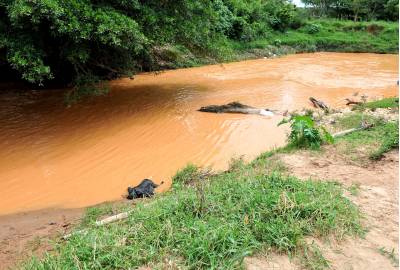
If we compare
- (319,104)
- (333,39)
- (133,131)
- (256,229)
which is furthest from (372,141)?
(333,39)

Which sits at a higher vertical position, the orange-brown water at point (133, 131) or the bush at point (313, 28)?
the bush at point (313, 28)

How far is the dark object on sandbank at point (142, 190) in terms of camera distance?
5586mm

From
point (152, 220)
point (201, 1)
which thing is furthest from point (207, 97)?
point (152, 220)

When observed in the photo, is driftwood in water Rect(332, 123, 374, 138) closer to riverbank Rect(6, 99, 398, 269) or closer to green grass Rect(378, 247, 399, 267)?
riverbank Rect(6, 99, 398, 269)

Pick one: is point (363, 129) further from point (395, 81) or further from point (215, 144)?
point (395, 81)

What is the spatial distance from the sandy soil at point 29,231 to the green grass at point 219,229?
53cm

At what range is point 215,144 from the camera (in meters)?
7.99

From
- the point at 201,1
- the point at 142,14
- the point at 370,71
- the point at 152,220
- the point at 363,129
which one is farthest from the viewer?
the point at 370,71

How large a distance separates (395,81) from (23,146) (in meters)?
13.7

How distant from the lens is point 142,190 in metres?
5.66

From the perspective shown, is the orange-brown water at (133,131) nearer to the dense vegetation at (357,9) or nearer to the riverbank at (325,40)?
the riverbank at (325,40)

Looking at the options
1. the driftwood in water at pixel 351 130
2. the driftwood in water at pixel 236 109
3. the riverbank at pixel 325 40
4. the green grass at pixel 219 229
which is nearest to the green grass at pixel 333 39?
the riverbank at pixel 325 40

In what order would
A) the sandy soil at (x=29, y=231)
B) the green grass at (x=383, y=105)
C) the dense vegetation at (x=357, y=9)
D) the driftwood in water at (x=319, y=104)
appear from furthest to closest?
the dense vegetation at (x=357, y=9) < the driftwood in water at (x=319, y=104) < the green grass at (x=383, y=105) < the sandy soil at (x=29, y=231)

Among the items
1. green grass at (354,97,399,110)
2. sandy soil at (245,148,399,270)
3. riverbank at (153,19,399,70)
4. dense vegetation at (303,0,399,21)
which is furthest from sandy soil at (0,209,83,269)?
dense vegetation at (303,0,399,21)
